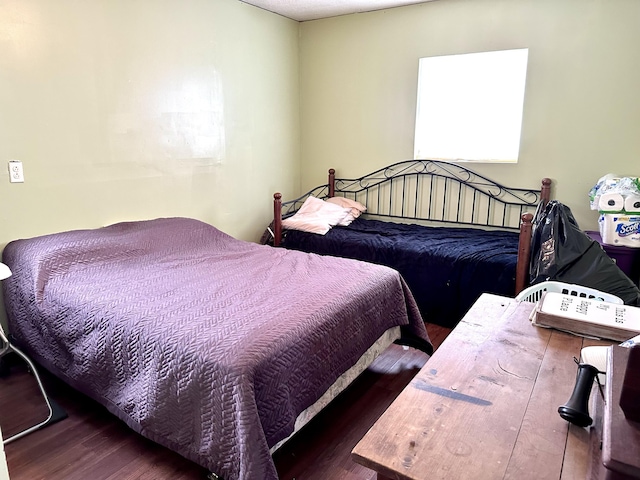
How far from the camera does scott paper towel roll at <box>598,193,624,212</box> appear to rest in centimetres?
254

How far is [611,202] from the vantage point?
2566 millimetres

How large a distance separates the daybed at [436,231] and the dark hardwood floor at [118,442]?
912mm

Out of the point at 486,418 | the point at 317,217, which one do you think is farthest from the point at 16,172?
the point at 486,418

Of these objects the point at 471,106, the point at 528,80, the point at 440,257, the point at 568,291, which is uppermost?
the point at 528,80

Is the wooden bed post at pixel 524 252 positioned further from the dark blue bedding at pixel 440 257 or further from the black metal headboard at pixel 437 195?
the black metal headboard at pixel 437 195

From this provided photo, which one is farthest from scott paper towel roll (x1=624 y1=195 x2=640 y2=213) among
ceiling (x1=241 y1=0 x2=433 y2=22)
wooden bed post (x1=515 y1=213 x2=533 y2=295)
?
ceiling (x1=241 y1=0 x2=433 y2=22)

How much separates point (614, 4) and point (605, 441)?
3.23m

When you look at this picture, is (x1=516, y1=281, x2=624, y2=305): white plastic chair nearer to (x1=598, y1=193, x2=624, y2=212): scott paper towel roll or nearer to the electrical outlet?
(x1=598, y1=193, x2=624, y2=212): scott paper towel roll

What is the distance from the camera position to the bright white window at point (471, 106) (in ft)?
11.0

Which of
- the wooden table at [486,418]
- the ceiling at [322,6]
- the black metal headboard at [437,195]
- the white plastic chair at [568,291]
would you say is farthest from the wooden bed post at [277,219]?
the wooden table at [486,418]

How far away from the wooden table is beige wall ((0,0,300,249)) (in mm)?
2265

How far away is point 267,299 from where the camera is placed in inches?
74.7

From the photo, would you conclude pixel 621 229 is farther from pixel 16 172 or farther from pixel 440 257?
pixel 16 172

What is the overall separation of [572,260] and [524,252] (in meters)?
0.32
